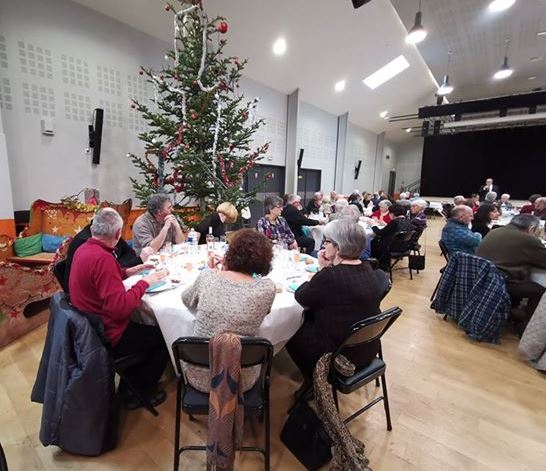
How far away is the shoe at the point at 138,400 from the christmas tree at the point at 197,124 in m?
2.64

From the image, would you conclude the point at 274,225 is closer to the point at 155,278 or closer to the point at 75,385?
the point at 155,278

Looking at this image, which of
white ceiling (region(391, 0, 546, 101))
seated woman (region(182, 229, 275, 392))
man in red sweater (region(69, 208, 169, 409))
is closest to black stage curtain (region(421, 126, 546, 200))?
white ceiling (region(391, 0, 546, 101))

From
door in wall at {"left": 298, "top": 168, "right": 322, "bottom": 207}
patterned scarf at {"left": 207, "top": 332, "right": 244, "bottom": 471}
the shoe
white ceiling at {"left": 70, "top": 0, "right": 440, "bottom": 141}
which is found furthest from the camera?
door in wall at {"left": 298, "top": 168, "right": 322, "bottom": 207}

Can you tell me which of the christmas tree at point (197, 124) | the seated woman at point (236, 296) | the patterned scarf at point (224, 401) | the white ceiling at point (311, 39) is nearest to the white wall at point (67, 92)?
the white ceiling at point (311, 39)

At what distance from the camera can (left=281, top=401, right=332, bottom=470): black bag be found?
5.21ft

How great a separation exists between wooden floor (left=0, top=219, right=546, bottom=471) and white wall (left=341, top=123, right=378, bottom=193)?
30.4 ft

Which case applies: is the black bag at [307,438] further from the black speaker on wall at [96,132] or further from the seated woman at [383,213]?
the black speaker on wall at [96,132]

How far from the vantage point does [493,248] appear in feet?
9.97

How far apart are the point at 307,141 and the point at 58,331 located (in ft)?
28.9

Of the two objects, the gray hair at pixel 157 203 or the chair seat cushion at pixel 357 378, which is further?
the gray hair at pixel 157 203

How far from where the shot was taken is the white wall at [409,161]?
55.6 feet

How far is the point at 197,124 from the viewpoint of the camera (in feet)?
13.0

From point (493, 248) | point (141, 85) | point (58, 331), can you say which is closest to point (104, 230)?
point (58, 331)

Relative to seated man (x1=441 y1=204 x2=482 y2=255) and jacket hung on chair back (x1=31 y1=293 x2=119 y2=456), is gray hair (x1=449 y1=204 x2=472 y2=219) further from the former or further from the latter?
jacket hung on chair back (x1=31 y1=293 x2=119 y2=456)
